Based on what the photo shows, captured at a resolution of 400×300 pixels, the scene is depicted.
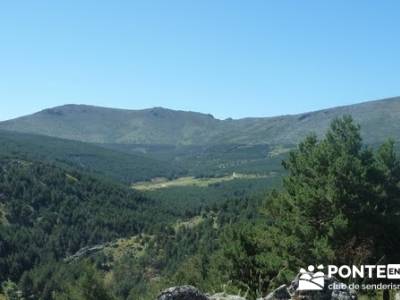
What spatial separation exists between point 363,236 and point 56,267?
162 m

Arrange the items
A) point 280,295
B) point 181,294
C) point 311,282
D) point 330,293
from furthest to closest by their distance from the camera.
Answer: point 280,295 → point 181,294 → point 311,282 → point 330,293

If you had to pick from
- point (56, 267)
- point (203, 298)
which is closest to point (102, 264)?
point (56, 267)

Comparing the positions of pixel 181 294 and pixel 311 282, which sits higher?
pixel 311 282

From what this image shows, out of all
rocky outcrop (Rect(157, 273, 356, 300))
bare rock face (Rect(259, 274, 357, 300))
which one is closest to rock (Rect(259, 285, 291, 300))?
rocky outcrop (Rect(157, 273, 356, 300))

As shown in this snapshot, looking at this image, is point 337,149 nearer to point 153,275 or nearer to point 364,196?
point 364,196

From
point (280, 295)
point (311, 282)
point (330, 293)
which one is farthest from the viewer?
point (280, 295)

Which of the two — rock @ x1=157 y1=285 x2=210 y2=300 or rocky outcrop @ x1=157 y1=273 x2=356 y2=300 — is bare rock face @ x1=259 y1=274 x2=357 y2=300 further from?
rock @ x1=157 y1=285 x2=210 y2=300

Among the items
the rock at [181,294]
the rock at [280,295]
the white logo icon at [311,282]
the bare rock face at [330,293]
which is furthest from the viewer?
the rock at [280,295]

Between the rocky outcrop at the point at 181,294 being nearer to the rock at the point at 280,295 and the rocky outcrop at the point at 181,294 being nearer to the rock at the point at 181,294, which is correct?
the rock at the point at 181,294

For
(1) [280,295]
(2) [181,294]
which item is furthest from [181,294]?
(1) [280,295]

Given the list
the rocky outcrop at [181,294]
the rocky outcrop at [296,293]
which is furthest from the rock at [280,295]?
the rocky outcrop at [181,294]

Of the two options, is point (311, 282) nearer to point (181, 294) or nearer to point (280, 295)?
point (280, 295)

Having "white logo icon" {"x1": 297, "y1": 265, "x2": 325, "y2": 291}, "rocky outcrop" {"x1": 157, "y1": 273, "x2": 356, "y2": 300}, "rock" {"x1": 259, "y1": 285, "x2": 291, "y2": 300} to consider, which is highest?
"white logo icon" {"x1": 297, "y1": 265, "x2": 325, "y2": 291}

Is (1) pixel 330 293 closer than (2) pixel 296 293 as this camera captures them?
Yes
